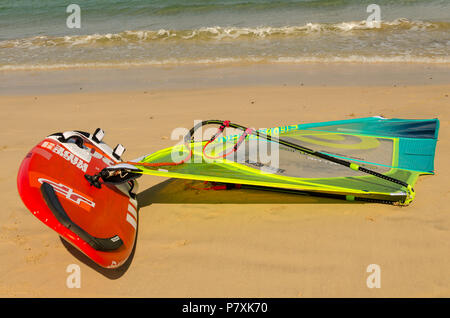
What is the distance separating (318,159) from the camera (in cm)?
402

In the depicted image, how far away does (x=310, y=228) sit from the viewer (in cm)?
334

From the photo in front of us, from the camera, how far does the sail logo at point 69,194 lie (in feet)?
9.97

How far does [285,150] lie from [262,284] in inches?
66.2

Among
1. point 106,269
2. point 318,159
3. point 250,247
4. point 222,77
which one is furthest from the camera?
point 222,77

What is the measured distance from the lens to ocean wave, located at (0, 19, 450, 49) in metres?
10.8

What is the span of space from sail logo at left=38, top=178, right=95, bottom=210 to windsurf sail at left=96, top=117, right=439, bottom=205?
12.5 inches

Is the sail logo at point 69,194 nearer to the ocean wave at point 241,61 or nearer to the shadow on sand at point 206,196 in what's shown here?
the shadow on sand at point 206,196

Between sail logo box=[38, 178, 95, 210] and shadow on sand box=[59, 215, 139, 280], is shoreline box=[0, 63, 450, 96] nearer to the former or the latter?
sail logo box=[38, 178, 95, 210]

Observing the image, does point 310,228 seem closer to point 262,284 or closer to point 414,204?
point 262,284

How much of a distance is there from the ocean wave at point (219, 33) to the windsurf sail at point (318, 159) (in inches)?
280

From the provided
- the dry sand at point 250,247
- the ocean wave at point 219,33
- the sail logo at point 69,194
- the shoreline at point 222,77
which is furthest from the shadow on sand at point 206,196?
the ocean wave at point 219,33

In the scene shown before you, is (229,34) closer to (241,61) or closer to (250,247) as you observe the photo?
(241,61)

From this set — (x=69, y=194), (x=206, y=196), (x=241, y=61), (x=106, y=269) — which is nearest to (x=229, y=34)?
(x=241, y=61)

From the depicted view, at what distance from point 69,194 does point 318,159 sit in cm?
237
